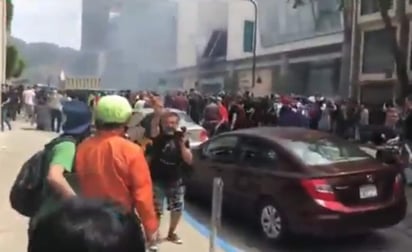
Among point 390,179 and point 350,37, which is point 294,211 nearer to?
point 390,179

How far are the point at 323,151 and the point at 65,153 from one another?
507 cm

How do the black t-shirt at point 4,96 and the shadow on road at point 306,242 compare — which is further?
the black t-shirt at point 4,96

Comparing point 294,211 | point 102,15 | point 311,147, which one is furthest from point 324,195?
point 102,15

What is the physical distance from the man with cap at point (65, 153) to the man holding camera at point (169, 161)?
281cm

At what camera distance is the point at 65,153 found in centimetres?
402

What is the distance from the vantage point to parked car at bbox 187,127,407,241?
7.90 meters

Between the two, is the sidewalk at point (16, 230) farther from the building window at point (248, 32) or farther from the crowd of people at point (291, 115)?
the building window at point (248, 32)

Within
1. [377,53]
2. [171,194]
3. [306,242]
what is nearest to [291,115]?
[306,242]

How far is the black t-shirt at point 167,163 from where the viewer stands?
7.42 m

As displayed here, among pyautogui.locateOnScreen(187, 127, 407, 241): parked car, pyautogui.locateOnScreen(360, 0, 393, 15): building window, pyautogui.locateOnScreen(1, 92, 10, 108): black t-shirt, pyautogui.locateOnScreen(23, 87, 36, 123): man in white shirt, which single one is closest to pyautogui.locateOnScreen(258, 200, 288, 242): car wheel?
pyautogui.locateOnScreen(187, 127, 407, 241): parked car

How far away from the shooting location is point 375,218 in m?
8.10

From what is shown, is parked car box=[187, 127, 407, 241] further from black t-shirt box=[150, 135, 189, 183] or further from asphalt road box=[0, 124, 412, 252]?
black t-shirt box=[150, 135, 189, 183]

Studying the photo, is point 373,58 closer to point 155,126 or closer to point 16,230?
point 155,126

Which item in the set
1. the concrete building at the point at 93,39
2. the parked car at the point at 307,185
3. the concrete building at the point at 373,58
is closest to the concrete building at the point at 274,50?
the concrete building at the point at 373,58
